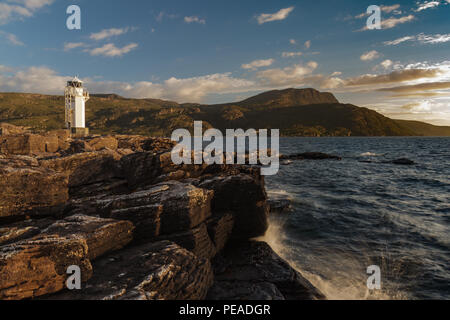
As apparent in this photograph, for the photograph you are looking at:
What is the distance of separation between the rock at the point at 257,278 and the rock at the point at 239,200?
5.83 feet

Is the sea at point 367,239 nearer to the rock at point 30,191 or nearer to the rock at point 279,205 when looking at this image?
the rock at point 279,205

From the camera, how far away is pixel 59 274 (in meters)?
6.09

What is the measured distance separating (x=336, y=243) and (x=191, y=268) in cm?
1091

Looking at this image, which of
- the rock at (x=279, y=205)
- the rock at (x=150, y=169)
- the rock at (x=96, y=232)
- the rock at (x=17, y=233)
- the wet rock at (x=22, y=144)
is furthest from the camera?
the wet rock at (x=22, y=144)

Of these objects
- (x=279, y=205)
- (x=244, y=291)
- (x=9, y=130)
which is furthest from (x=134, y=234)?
(x=9, y=130)

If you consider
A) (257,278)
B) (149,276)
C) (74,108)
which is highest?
(74,108)

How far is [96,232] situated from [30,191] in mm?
4343

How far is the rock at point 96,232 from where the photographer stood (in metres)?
7.29

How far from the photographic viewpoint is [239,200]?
13133mm

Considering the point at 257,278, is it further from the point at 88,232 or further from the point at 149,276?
the point at 88,232

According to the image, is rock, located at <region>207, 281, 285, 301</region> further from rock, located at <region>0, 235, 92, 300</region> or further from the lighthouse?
the lighthouse

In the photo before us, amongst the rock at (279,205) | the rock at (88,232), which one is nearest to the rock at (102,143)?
the rock at (279,205)
